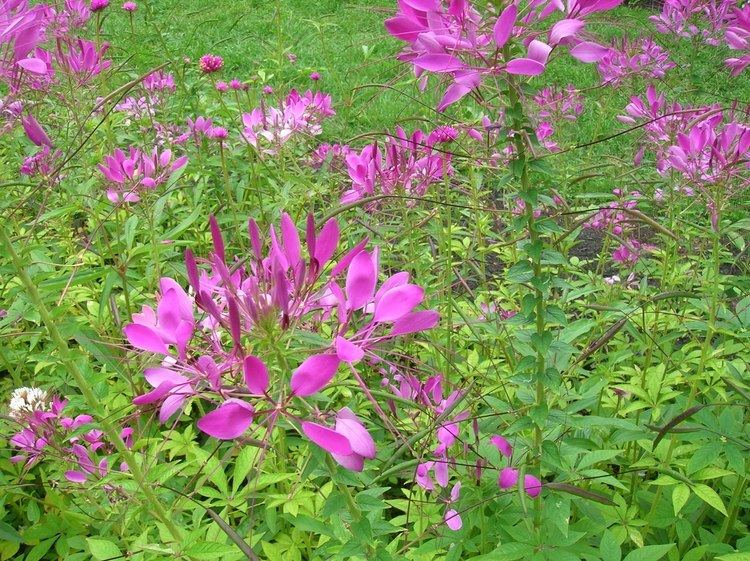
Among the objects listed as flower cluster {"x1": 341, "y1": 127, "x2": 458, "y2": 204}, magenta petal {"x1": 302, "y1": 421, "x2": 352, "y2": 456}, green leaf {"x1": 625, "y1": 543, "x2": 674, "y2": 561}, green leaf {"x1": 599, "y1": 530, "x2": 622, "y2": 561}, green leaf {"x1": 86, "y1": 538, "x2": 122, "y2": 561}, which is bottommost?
green leaf {"x1": 625, "y1": 543, "x2": 674, "y2": 561}

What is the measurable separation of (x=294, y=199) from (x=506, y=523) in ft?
3.97

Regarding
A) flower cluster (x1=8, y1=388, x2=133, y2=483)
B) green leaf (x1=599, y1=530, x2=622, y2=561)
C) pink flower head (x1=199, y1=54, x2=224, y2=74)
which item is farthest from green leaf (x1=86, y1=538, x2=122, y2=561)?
pink flower head (x1=199, y1=54, x2=224, y2=74)

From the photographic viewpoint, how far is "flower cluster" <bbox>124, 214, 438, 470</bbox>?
71 centimetres

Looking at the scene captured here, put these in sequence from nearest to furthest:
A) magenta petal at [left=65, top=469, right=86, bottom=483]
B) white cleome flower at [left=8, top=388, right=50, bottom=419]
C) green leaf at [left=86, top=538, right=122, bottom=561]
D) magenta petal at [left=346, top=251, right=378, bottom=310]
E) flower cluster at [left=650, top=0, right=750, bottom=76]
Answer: magenta petal at [left=346, top=251, right=378, bottom=310] < green leaf at [left=86, top=538, right=122, bottom=561] < magenta petal at [left=65, top=469, right=86, bottom=483] < white cleome flower at [left=8, top=388, right=50, bottom=419] < flower cluster at [left=650, top=0, right=750, bottom=76]

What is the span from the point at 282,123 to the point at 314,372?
62.6 inches

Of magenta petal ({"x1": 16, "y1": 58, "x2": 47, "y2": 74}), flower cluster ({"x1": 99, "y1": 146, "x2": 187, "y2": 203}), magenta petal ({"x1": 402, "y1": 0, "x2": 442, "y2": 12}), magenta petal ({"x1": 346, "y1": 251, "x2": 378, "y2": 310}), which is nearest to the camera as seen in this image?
magenta petal ({"x1": 346, "y1": 251, "x2": 378, "y2": 310})

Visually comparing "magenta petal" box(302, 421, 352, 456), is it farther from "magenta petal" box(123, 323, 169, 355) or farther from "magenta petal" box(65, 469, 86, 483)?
"magenta petal" box(65, 469, 86, 483)

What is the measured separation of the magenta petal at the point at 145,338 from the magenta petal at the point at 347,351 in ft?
0.67

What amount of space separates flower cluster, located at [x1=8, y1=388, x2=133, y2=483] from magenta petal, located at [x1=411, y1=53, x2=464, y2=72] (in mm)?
960

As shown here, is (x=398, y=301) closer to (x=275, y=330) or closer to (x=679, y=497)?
(x=275, y=330)

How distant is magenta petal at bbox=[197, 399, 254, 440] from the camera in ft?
2.25

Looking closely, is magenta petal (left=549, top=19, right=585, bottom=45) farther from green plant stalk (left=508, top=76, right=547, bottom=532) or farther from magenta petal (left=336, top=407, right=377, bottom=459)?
magenta petal (left=336, top=407, right=377, bottom=459)

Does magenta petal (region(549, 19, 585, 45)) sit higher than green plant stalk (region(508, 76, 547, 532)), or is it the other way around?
magenta petal (region(549, 19, 585, 45))

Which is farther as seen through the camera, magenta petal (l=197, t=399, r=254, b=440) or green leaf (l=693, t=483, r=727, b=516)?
green leaf (l=693, t=483, r=727, b=516)
